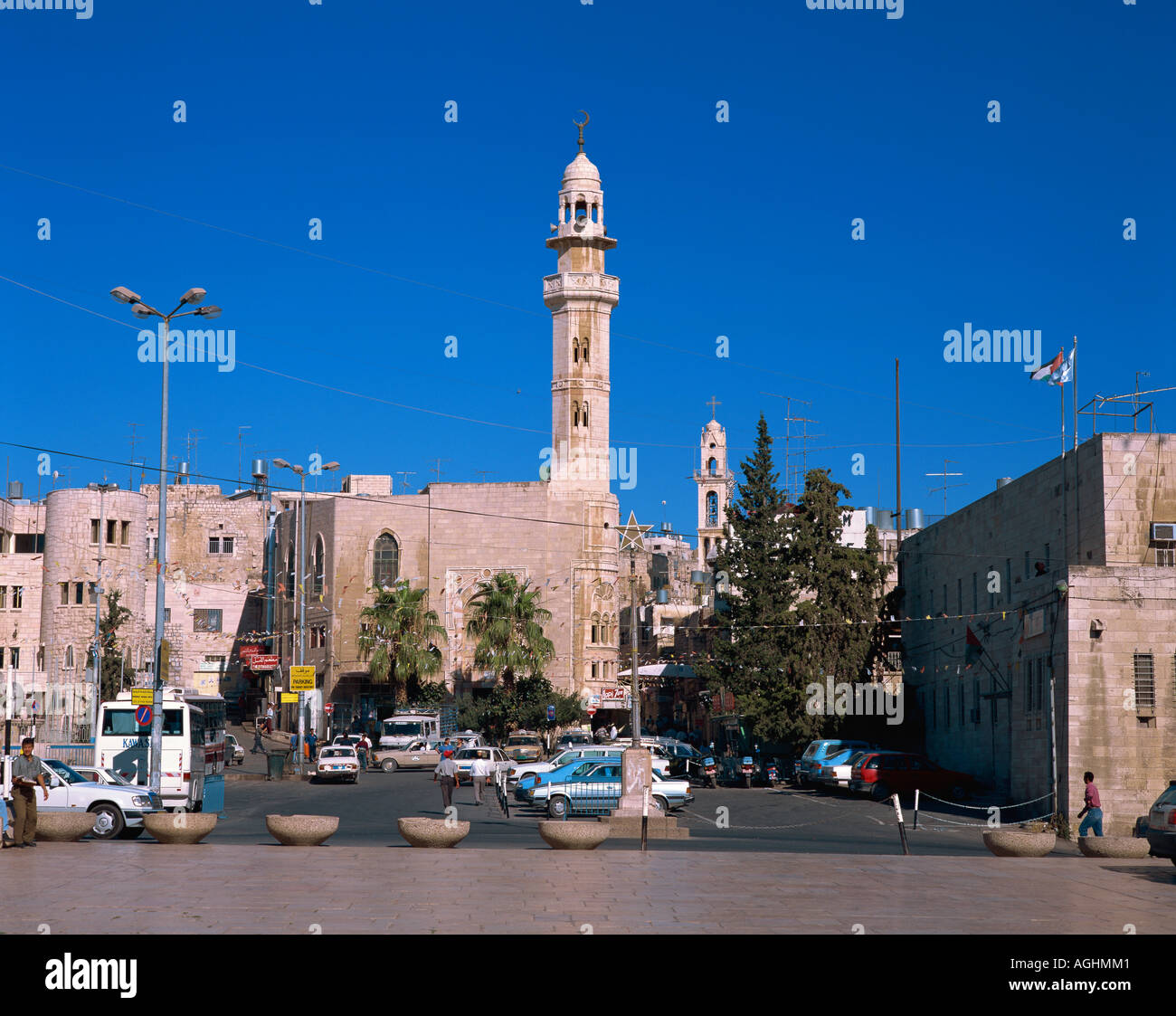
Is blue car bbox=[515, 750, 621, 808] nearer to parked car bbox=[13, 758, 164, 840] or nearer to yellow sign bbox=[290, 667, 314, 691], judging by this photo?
parked car bbox=[13, 758, 164, 840]

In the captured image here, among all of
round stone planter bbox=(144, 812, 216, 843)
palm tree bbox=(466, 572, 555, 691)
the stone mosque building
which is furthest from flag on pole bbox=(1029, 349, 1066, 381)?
the stone mosque building

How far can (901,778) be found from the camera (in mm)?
38844

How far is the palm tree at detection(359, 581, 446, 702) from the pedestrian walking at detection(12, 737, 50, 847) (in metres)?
44.1

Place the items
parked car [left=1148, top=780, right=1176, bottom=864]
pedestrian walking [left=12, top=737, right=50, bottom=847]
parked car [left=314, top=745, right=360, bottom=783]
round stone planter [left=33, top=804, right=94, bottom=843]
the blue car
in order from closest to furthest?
parked car [left=1148, top=780, right=1176, bottom=864]
pedestrian walking [left=12, top=737, right=50, bottom=847]
round stone planter [left=33, top=804, right=94, bottom=843]
the blue car
parked car [left=314, top=745, right=360, bottom=783]

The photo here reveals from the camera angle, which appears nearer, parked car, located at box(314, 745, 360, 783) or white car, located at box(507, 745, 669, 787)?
white car, located at box(507, 745, 669, 787)

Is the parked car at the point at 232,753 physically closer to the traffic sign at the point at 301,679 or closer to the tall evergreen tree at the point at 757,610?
the traffic sign at the point at 301,679

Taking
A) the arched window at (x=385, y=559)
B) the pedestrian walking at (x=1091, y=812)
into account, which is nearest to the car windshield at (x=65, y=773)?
the pedestrian walking at (x=1091, y=812)

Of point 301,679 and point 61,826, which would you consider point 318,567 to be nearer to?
point 301,679

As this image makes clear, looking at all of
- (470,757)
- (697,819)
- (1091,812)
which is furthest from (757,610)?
(1091,812)

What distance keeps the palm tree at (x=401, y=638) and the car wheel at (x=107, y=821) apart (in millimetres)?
40706

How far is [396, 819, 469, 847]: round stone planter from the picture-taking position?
22.0 m

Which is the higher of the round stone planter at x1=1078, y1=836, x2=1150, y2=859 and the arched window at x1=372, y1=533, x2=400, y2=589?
the arched window at x1=372, y1=533, x2=400, y2=589

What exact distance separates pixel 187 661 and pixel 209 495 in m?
11.1
